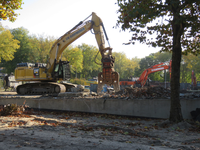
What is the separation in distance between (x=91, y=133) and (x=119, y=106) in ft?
13.8

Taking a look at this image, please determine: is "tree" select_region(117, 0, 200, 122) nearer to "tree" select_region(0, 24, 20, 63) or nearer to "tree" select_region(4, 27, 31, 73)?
"tree" select_region(0, 24, 20, 63)

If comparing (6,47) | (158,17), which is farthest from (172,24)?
(6,47)

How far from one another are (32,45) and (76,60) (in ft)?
36.1

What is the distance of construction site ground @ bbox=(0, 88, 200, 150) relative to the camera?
14.7ft

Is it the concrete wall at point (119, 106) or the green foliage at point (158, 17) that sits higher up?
the green foliage at point (158, 17)

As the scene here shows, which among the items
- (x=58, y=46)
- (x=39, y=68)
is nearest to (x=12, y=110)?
(x=39, y=68)

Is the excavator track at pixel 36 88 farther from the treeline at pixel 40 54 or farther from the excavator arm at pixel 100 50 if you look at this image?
the treeline at pixel 40 54

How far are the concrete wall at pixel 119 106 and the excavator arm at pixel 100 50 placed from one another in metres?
4.23

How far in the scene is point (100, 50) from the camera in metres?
14.9

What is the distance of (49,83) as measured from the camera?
15703mm

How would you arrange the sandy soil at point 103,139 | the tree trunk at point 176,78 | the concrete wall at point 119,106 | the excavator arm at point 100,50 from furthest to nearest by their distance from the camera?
1. the excavator arm at point 100,50
2. the concrete wall at point 119,106
3. the tree trunk at point 176,78
4. the sandy soil at point 103,139

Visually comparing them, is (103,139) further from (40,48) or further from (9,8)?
(40,48)

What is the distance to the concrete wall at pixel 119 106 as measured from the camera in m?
9.46

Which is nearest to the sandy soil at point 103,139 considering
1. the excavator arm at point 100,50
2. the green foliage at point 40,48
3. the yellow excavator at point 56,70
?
the excavator arm at point 100,50
